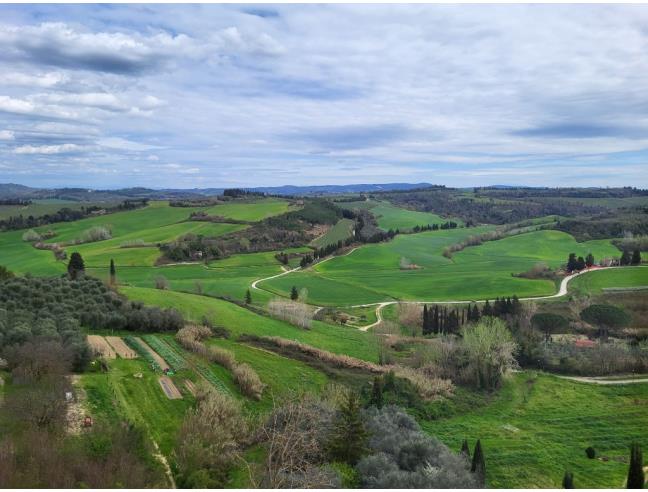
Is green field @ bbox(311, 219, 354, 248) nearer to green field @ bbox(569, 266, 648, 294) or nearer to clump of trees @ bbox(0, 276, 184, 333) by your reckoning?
green field @ bbox(569, 266, 648, 294)

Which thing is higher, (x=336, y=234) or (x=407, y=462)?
(x=336, y=234)

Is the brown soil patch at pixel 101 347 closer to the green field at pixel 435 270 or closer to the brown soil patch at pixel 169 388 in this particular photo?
the brown soil patch at pixel 169 388

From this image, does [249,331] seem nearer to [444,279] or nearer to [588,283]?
[444,279]

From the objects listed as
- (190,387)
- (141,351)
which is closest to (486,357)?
(190,387)

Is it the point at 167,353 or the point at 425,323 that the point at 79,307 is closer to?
the point at 167,353

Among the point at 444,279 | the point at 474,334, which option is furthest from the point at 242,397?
the point at 444,279
